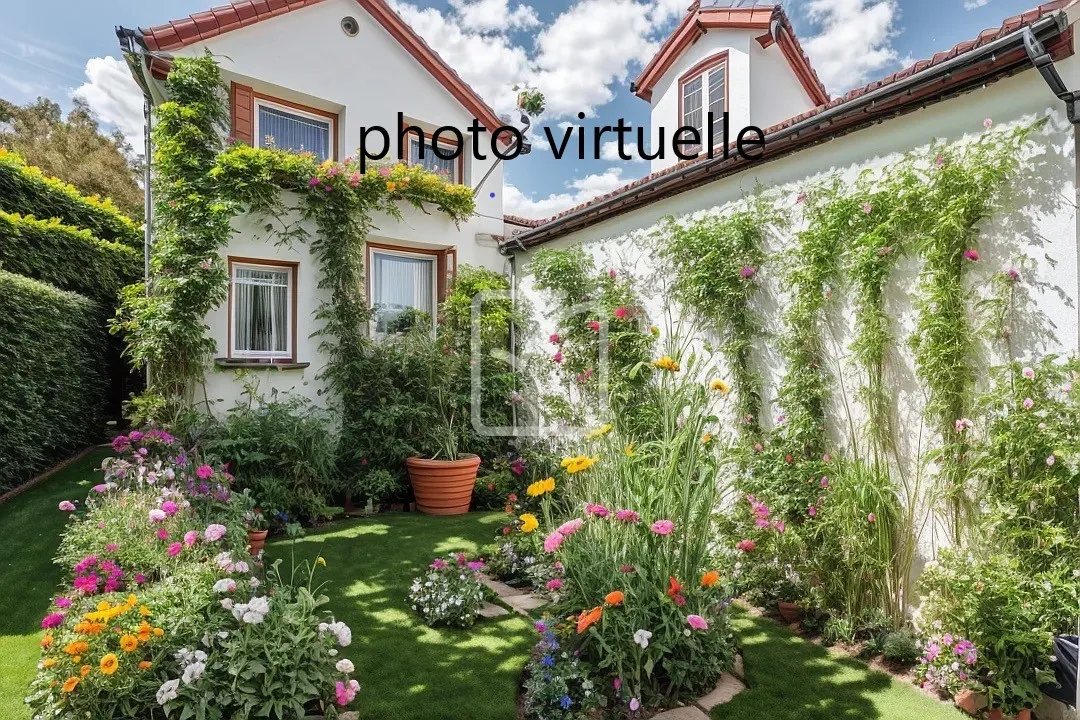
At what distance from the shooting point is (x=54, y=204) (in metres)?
10.1

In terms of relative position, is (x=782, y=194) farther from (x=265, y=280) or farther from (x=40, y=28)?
(x=40, y=28)

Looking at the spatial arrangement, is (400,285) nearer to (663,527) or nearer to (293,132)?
(293,132)

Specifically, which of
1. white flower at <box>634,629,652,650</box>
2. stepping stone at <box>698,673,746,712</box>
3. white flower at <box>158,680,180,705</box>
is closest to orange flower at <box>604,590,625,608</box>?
white flower at <box>634,629,652,650</box>

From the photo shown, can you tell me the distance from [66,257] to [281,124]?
4.06 meters

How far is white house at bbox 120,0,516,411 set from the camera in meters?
8.16

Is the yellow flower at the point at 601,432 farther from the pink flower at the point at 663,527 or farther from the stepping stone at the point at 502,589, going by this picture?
the stepping stone at the point at 502,589

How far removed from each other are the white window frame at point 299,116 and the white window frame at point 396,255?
1675 mm

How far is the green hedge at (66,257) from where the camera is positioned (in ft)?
27.2

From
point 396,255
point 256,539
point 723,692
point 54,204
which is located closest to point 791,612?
point 723,692

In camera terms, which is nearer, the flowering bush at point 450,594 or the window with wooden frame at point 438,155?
the flowering bush at point 450,594

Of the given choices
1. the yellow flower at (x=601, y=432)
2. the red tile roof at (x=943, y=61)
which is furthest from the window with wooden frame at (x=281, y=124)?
the yellow flower at (x=601, y=432)

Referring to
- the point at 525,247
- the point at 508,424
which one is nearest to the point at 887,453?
the point at 508,424

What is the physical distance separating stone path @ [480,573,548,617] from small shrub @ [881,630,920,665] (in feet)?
8.17

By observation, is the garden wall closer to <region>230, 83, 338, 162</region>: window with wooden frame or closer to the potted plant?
the potted plant
